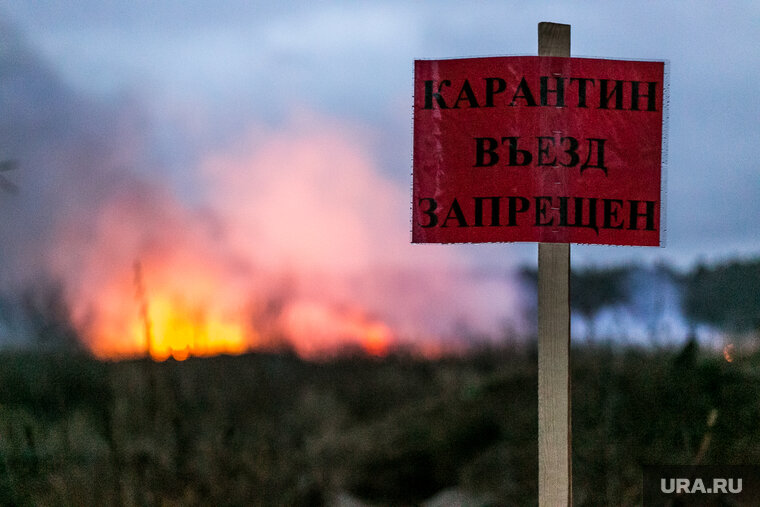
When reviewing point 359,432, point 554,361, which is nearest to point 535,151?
point 554,361

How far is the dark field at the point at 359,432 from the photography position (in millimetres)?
6195

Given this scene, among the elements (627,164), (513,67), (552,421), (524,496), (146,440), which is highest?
(513,67)

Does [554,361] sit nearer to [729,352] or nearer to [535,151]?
[535,151]

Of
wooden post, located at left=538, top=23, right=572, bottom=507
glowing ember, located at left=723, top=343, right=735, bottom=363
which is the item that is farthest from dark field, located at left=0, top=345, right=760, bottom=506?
wooden post, located at left=538, top=23, right=572, bottom=507

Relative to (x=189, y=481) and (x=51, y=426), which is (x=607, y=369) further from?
(x=51, y=426)

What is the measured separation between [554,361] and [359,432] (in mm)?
4002

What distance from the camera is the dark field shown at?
6.20 m

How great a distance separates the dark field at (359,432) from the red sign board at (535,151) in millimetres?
2195

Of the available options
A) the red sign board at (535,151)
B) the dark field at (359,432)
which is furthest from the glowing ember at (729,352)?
the red sign board at (535,151)

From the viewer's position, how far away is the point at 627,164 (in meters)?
4.86

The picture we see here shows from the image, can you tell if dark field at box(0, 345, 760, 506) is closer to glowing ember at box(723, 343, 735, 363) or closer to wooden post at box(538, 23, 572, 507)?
glowing ember at box(723, 343, 735, 363)

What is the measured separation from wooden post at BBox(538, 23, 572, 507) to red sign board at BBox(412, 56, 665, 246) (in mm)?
124

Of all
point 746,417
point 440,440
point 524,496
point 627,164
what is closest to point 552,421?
point 627,164

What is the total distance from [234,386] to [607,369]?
158 inches
